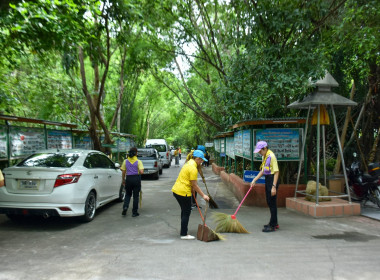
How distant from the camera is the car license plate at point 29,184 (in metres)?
5.72

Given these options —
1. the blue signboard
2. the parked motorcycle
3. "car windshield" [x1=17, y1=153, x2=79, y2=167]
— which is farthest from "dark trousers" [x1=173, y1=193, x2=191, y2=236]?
the parked motorcycle

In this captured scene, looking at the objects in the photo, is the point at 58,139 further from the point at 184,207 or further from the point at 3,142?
the point at 184,207

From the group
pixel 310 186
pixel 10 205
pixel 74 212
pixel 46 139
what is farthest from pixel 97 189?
pixel 310 186

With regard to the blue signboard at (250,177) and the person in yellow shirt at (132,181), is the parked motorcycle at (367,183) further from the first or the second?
the person in yellow shirt at (132,181)

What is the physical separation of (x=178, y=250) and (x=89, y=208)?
2.64m

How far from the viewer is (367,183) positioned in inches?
298

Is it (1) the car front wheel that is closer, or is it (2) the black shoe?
(2) the black shoe

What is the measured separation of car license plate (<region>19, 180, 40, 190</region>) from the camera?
5719 mm

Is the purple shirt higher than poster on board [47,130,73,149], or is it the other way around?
poster on board [47,130,73,149]

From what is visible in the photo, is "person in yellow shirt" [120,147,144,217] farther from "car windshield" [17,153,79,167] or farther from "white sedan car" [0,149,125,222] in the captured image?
"car windshield" [17,153,79,167]

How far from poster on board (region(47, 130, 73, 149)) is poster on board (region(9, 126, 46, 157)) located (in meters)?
0.45

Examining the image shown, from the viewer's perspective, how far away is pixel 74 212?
5.80 metres

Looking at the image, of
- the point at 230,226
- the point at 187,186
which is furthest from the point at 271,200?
the point at 187,186

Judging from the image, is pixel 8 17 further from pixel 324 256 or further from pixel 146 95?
pixel 146 95
